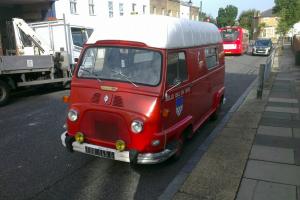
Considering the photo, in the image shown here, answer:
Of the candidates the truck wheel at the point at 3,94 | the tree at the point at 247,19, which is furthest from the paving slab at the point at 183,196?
the tree at the point at 247,19

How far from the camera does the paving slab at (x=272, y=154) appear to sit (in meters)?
5.84

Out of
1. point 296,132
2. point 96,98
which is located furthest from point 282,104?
point 96,98

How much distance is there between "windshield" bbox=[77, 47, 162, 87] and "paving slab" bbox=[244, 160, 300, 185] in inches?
86.6

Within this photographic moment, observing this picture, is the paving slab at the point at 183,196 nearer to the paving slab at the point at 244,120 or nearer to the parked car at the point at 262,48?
the paving slab at the point at 244,120

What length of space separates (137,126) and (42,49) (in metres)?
9.24

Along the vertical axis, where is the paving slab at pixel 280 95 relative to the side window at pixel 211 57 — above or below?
below

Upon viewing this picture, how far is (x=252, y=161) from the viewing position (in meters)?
5.73

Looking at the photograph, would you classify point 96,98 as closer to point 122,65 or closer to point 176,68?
point 122,65

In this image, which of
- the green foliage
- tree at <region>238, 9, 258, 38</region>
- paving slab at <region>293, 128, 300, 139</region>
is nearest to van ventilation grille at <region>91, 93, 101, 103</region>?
paving slab at <region>293, 128, 300, 139</region>

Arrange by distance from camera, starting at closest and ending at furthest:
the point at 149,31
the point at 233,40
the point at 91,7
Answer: the point at 149,31 < the point at 91,7 < the point at 233,40

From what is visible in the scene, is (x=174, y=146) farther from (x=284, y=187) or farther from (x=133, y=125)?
(x=284, y=187)

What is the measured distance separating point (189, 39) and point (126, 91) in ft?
6.35

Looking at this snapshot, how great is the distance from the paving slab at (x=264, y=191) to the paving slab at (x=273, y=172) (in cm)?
17

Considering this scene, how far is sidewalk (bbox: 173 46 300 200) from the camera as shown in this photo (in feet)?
15.3
